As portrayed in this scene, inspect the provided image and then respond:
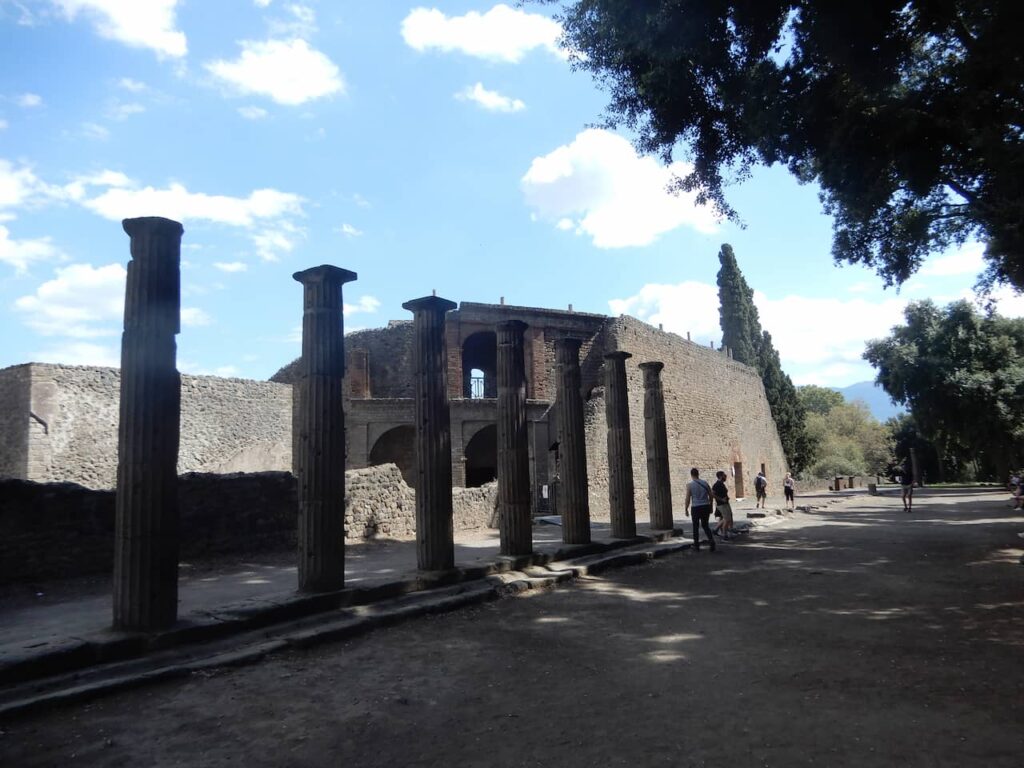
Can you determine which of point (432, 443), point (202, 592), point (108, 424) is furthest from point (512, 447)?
point (108, 424)

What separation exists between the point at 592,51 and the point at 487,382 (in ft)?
71.0

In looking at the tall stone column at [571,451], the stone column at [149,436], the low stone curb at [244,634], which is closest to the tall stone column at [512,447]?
the low stone curb at [244,634]

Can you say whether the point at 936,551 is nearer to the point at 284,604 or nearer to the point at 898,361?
the point at 284,604

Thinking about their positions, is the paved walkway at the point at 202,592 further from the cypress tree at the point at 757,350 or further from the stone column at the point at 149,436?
the cypress tree at the point at 757,350

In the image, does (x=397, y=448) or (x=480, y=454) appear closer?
(x=397, y=448)

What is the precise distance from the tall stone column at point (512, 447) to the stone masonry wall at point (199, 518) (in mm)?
3999

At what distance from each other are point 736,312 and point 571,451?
3040 cm

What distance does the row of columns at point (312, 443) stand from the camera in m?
5.56

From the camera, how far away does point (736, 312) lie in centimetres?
3844

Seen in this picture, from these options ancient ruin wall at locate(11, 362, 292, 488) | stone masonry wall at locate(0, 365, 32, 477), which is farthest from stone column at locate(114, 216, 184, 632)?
stone masonry wall at locate(0, 365, 32, 477)

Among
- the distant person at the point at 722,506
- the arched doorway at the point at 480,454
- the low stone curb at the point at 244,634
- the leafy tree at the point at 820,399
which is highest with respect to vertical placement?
the leafy tree at the point at 820,399

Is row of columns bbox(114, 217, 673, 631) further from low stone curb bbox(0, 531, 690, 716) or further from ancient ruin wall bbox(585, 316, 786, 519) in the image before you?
ancient ruin wall bbox(585, 316, 786, 519)

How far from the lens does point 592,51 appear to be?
403 inches

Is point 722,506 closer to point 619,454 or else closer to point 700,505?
point 700,505
